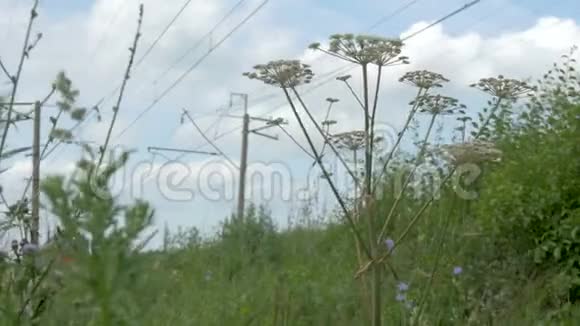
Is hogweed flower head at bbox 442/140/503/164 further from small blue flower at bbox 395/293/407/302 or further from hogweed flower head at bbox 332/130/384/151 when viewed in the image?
small blue flower at bbox 395/293/407/302

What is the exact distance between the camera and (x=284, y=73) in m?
2.78

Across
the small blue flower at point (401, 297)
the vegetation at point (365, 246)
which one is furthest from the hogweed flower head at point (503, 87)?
the small blue flower at point (401, 297)

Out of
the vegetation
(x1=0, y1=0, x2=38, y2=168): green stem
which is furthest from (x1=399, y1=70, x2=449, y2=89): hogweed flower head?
(x1=0, y1=0, x2=38, y2=168): green stem

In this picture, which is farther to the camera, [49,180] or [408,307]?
[408,307]

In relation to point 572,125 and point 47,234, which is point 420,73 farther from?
point 572,125

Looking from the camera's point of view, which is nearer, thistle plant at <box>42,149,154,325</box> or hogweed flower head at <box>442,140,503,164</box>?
thistle plant at <box>42,149,154,325</box>

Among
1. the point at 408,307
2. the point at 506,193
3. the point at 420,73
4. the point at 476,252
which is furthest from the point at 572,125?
the point at 420,73

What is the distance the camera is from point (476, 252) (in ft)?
18.0

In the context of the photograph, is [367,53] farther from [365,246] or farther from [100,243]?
[100,243]

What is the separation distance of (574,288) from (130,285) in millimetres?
4726

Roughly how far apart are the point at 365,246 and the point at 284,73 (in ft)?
2.11

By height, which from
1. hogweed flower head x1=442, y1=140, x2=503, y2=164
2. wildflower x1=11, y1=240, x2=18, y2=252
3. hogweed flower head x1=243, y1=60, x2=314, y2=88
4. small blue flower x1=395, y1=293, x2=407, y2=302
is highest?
hogweed flower head x1=243, y1=60, x2=314, y2=88

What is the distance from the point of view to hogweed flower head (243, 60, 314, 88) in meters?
2.77

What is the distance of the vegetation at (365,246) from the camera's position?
0.60m
